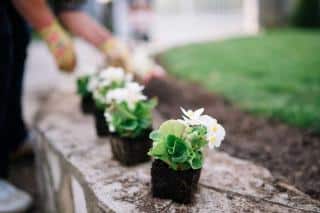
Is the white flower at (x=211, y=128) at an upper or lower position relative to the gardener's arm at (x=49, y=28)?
lower

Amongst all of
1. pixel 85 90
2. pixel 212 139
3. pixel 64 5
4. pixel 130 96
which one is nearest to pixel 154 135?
pixel 212 139

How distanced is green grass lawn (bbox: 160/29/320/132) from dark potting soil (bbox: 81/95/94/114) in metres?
1.05

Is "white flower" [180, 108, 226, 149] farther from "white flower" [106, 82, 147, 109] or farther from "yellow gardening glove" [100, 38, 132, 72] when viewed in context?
"yellow gardening glove" [100, 38, 132, 72]

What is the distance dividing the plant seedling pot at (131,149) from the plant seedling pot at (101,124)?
0.85ft

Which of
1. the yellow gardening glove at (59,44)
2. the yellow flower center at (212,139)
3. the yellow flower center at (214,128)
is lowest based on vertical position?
the yellow flower center at (212,139)

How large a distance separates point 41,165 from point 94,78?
0.48m

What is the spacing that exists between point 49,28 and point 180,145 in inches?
→ 37.6

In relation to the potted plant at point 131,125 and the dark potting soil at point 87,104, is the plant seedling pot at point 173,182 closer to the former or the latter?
the potted plant at point 131,125

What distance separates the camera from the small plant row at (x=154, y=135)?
117cm

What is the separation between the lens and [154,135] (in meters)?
1.22

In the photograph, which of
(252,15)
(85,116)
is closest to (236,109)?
(85,116)

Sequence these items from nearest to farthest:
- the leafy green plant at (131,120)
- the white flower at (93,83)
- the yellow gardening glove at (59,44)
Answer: the leafy green plant at (131,120)
the yellow gardening glove at (59,44)
the white flower at (93,83)

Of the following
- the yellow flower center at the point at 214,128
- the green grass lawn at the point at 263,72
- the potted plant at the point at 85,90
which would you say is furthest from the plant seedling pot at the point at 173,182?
the green grass lawn at the point at 263,72

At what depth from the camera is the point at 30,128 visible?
2883mm
